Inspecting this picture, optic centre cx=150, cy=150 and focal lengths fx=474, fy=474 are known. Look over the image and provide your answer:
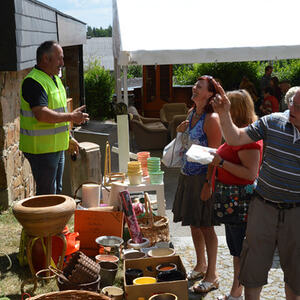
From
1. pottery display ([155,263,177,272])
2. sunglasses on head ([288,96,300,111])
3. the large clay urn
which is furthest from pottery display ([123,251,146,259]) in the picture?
sunglasses on head ([288,96,300,111])

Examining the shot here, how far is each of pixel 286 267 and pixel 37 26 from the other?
5.29m

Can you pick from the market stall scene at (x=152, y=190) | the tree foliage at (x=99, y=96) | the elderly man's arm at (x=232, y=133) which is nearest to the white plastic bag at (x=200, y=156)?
the market stall scene at (x=152, y=190)

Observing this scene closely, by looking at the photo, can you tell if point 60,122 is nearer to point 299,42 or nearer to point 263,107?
point 299,42

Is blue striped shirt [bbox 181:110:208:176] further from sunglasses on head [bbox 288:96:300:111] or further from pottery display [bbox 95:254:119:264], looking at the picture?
sunglasses on head [bbox 288:96:300:111]

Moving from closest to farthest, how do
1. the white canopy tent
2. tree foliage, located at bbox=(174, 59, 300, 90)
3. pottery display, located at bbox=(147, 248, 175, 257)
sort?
1. pottery display, located at bbox=(147, 248, 175, 257)
2. the white canopy tent
3. tree foliage, located at bbox=(174, 59, 300, 90)

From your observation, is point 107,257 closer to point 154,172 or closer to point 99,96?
point 154,172

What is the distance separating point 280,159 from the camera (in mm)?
2785

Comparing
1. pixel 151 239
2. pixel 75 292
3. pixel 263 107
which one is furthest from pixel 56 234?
pixel 263 107

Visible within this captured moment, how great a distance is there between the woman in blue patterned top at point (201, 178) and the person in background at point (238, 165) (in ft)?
1.23

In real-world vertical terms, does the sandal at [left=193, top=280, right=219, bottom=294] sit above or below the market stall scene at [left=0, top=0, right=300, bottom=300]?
below

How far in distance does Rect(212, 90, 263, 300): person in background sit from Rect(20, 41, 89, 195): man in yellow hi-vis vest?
1.58 meters

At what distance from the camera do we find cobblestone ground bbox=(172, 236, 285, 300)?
3855mm

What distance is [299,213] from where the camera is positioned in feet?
9.34

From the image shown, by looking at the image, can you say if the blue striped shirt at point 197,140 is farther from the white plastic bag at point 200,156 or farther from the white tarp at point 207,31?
the white tarp at point 207,31
